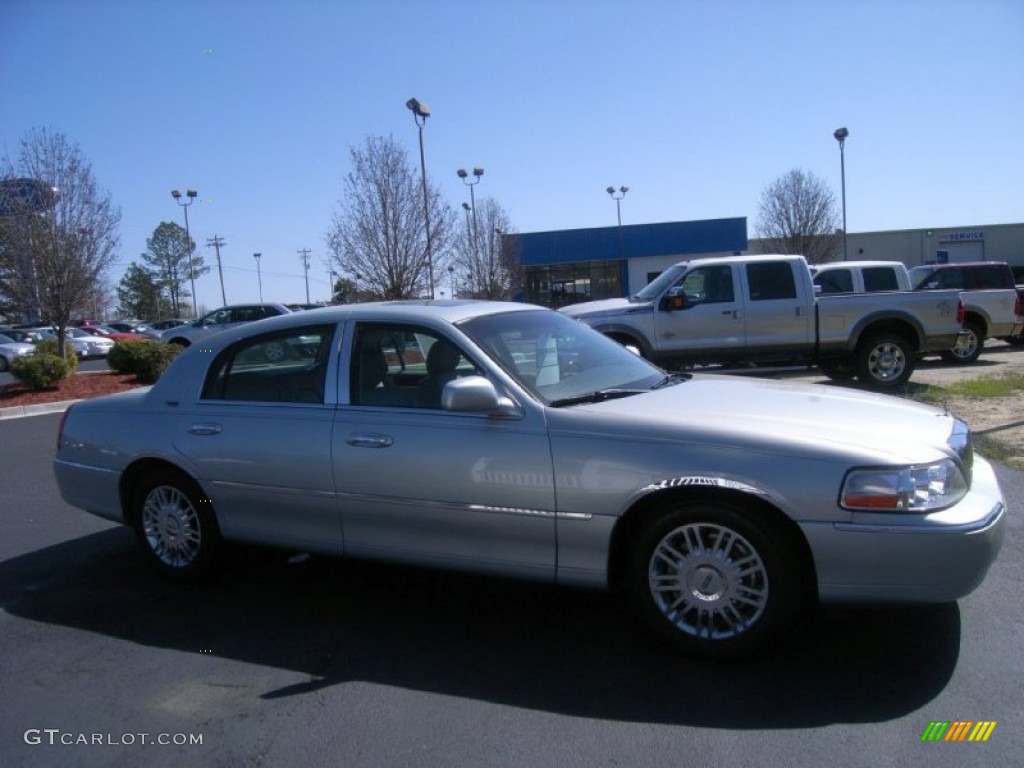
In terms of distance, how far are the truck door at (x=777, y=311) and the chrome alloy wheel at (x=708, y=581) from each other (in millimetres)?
8932

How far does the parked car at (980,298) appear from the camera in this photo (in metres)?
16.1

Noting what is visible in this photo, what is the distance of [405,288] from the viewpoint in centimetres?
2012

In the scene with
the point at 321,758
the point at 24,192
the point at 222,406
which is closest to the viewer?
the point at 321,758

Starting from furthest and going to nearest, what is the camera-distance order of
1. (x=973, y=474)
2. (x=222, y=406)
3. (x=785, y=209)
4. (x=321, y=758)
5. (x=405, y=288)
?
(x=785, y=209) < (x=405, y=288) < (x=222, y=406) < (x=973, y=474) < (x=321, y=758)

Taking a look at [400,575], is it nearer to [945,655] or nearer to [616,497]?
[616,497]

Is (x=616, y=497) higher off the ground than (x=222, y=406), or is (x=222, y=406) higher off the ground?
(x=222, y=406)

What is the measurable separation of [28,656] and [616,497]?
3.02 meters

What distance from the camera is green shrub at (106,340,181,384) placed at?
60.3ft

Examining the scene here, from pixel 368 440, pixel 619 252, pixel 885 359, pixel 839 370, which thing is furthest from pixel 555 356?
pixel 619 252

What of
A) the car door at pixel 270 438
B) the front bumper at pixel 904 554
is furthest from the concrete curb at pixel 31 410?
the front bumper at pixel 904 554

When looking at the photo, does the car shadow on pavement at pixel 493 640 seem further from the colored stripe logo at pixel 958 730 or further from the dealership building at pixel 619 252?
the dealership building at pixel 619 252

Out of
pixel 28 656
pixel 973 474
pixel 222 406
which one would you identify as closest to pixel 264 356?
pixel 222 406

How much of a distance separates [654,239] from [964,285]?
33.0 meters

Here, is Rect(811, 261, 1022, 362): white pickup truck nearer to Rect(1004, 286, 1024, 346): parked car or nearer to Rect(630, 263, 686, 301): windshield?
Rect(1004, 286, 1024, 346): parked car
